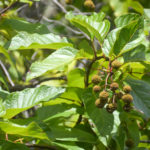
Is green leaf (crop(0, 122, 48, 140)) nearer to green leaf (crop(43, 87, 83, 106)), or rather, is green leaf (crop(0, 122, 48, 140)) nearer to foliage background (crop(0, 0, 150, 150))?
foliage background (crop(0, 0, 150, 150))

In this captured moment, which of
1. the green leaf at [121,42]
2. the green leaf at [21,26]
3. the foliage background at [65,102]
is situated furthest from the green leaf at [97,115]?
the green leaf at [21,26]

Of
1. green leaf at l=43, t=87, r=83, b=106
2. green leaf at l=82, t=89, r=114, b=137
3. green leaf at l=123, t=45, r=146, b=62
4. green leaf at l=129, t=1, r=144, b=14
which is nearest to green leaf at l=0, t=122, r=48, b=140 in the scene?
green leaf at l=82, t=89, r=114, b=137

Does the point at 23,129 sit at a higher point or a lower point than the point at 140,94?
higher

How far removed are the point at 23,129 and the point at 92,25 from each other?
65 cm

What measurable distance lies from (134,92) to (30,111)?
1.16 metres

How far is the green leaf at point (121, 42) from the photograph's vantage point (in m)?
1.41

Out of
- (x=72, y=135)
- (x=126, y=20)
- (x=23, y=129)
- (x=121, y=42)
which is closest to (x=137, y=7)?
(x=126, y=20)

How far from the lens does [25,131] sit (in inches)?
44.7

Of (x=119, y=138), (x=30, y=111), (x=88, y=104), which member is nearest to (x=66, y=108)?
(x=88, y=104)

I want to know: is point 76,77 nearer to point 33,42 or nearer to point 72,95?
point 72,95

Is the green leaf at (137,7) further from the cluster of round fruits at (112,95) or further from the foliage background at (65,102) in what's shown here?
the cluster of round fruits at (112,95)

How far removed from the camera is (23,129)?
3.65 feet

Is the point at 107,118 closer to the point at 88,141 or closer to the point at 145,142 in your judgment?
the point at 88,141

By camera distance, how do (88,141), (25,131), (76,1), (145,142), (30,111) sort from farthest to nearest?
(76,1), (30,111), (145,142), (88,141), (25,131)
